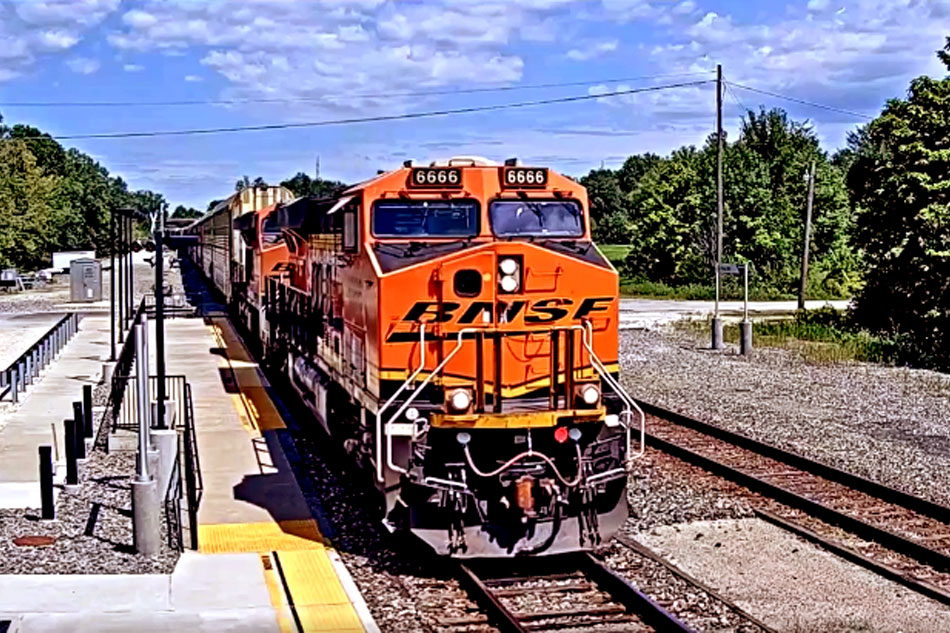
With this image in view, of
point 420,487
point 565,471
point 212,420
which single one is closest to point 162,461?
point 420,487

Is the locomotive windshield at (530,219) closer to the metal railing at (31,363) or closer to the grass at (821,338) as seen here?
the metal railing at (31,363)

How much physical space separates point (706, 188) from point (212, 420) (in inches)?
1897

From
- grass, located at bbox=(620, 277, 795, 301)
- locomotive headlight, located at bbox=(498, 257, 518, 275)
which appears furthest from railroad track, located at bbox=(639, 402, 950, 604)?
grass, located at bbox=(620, 277, 795, 301)

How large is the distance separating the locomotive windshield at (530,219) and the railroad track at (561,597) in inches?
130

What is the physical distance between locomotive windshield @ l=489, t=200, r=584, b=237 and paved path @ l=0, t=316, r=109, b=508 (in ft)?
20.4

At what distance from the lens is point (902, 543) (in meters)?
11.5

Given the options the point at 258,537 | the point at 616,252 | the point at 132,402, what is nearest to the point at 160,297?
the point at 258,537

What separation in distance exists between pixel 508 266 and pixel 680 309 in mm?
40127

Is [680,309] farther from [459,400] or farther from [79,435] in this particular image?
[459,400]

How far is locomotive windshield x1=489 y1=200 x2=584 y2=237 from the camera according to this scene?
11844 millimetres

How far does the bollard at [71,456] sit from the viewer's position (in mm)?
13850

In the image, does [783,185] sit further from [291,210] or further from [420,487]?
[420,487]

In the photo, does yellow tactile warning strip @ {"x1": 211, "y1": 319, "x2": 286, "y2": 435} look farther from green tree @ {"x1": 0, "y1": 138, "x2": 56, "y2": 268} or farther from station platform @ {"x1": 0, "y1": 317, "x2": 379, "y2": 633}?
green tree @ {"x1": 0, "y1": 138, "x2": 56, "y2": 268}

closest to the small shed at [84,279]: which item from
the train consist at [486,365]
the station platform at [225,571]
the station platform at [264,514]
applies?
the station platform at [264,514]
